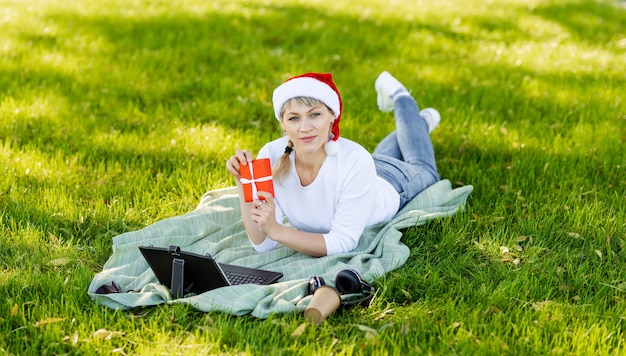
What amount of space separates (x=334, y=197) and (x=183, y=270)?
37.7 inches

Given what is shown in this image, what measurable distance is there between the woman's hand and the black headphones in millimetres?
703

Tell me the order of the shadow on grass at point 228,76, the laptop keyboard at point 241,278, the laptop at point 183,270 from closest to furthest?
the laptop at point 183,270, the laptop keyboard at point 241,278, the shadow on grass at point 228,76

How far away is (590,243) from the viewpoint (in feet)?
14.3

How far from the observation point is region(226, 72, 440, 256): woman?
392 cm

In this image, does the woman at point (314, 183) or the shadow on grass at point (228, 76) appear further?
the shadow on grass at point (228, 76)

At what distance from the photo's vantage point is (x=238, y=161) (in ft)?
13.1

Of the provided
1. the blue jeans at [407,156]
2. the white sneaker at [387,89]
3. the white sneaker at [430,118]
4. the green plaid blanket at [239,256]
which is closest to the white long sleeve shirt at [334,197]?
the green plaid blanket at [239,256]

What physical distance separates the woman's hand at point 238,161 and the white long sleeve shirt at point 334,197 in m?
0.30

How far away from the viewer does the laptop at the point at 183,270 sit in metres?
3.69

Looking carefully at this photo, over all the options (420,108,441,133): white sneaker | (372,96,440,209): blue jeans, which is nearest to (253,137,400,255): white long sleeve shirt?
(372,96,440,209): blue jeans

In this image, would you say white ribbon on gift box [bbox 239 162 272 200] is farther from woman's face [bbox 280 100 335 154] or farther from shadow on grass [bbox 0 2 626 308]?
shadow on grass [bbox 0 2 626 308]

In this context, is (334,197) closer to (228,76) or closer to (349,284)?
(349,284)

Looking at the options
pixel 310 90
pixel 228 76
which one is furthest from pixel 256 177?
pixel 228 76

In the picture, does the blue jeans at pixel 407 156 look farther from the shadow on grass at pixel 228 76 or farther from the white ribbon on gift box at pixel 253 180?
the white ribbon on gift box at pixel 253 180
